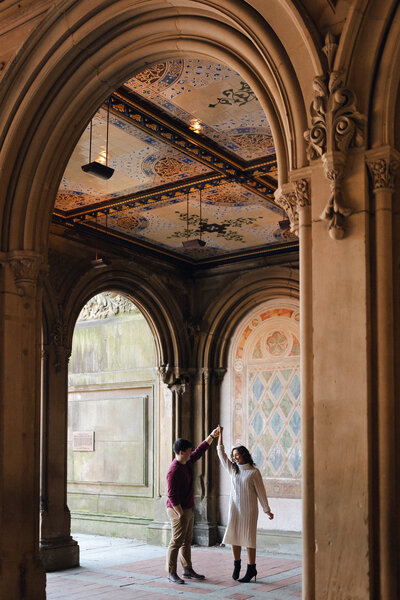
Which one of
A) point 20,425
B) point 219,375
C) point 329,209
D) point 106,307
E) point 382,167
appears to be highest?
point 106,307

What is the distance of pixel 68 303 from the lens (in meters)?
10.3

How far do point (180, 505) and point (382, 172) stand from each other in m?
5.42

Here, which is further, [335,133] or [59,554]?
[59,554]

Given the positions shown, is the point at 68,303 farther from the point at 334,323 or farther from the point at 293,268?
the point at 334,323

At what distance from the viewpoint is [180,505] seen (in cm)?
830

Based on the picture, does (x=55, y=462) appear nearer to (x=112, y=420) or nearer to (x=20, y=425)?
(x=112, y=420)

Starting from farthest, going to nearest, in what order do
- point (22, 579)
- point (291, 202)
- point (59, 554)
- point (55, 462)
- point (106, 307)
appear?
point (106, 307)
point (55, 462)
point (59, 554)
point (22, 579)
point (291, 202)

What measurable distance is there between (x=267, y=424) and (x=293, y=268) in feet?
8.67

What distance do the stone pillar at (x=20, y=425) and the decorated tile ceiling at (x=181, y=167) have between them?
1987 mm

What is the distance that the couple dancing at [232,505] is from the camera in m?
8.28

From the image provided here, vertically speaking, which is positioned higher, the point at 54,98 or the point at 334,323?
the point at 54,98

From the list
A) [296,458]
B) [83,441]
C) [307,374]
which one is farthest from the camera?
[83,441]

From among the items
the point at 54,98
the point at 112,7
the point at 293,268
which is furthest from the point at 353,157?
the point at 293,268

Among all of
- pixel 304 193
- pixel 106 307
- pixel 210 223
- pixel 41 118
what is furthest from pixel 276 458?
pixel 304 193
